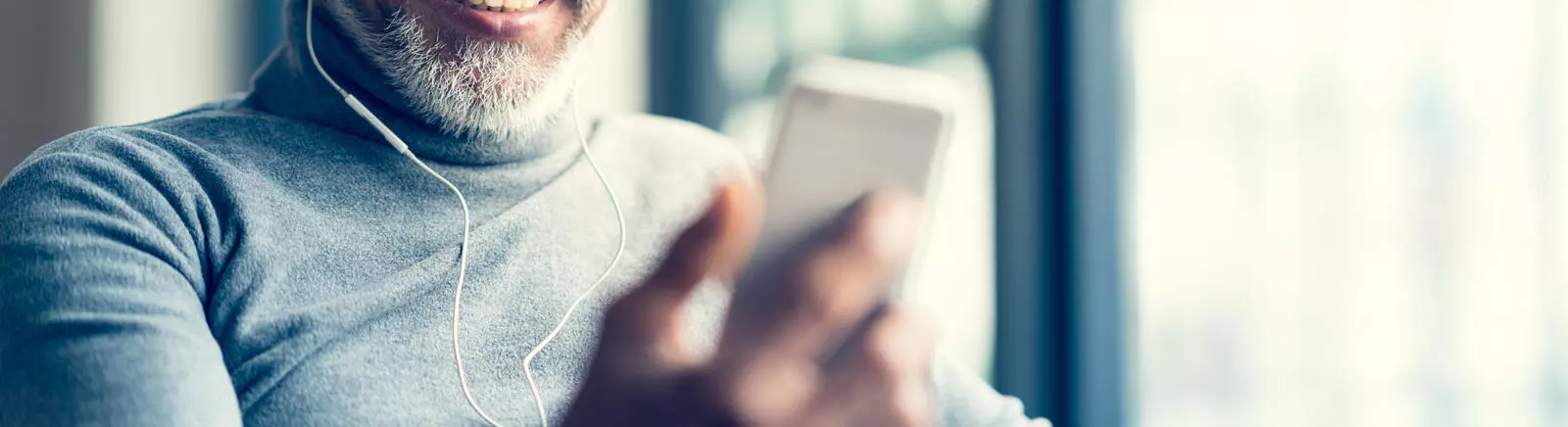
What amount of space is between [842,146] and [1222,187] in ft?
3.51

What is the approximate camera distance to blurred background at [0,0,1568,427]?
3.81ft

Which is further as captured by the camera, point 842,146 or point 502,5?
point 502,5

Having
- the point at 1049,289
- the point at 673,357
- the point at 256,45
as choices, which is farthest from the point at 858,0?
the point at 673,357

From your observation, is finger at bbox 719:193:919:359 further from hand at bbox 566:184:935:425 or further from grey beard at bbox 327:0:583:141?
grey beard at bbox 327:0:583:141

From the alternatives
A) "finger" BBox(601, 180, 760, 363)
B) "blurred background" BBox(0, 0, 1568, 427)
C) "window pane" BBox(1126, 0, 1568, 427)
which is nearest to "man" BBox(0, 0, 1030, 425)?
"finger" BBox(601, 180, 760, 363)

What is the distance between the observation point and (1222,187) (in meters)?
1.38

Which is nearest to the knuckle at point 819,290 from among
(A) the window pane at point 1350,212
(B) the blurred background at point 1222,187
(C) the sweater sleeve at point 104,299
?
(C) the sweater sleeve at point 104,299

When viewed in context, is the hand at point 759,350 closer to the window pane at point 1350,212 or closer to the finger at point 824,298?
the finger at point 824,298

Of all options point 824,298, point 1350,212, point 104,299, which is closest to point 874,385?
point 824,298

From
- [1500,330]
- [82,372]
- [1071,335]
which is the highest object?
[82,372]

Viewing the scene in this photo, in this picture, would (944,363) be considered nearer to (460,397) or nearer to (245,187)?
(460,397)

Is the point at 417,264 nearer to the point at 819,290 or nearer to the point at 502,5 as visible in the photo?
the point at 502,5

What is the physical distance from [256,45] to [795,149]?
76.9 inches

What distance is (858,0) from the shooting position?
183 cm
